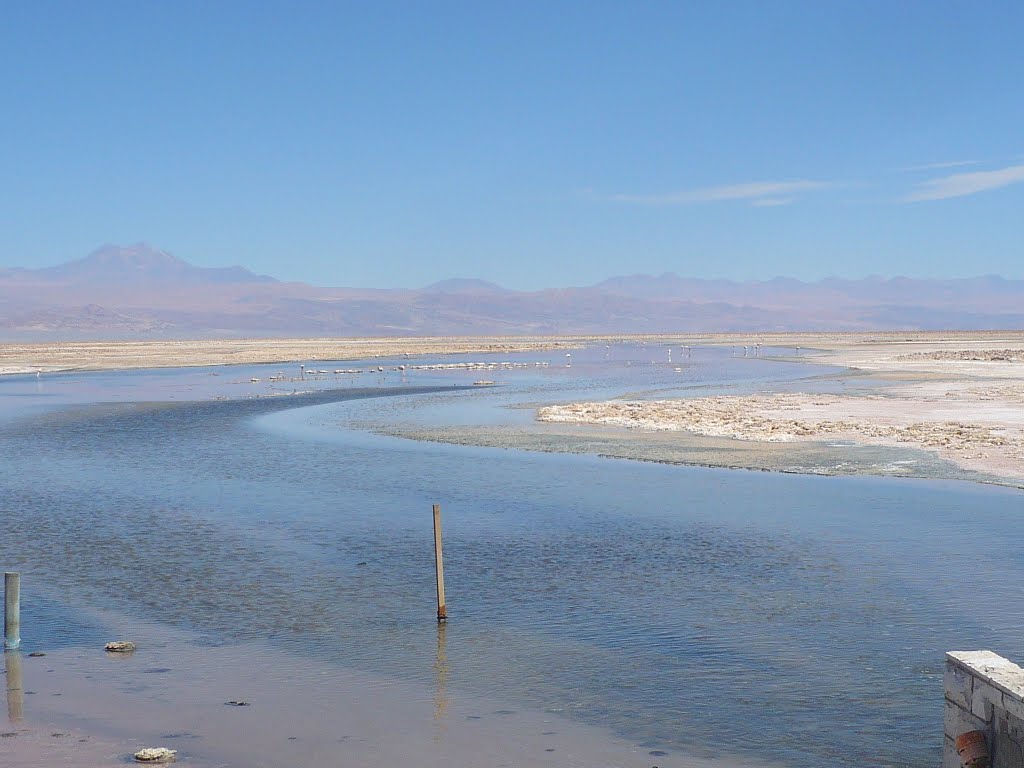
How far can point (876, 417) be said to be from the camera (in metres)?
→ 36.6

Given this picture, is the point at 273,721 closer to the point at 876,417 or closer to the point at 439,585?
the point at 439,585

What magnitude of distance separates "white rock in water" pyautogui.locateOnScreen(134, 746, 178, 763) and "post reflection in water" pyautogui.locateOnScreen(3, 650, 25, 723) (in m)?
1.80

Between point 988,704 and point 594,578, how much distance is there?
880cm

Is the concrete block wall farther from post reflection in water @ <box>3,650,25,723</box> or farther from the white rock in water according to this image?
post reflection in water @ <box>3,650,25,723</box>

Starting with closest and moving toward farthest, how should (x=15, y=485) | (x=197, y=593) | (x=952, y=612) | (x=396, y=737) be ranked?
(x=396, y=737)
(x=952, y=612)
(x=197, y=593)
(x=15, y=485)

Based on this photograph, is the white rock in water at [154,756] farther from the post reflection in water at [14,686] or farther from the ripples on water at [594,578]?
the ripples on water at [594,578]

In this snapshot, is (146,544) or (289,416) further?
(289,416)

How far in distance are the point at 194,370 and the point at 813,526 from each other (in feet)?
219

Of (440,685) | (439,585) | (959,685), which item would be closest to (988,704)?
(959,685)

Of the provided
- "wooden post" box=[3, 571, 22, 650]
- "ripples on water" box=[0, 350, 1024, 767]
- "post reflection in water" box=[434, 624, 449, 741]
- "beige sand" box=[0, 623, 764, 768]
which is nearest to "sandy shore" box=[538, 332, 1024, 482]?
"ripples on water" box=[0, 350, 1024, 767]

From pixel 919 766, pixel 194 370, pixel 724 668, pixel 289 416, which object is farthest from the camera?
pixel 194 370

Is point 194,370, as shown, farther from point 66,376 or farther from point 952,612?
point 952,612

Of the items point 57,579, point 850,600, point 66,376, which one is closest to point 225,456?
point 57,579

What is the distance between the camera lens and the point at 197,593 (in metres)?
15.8
